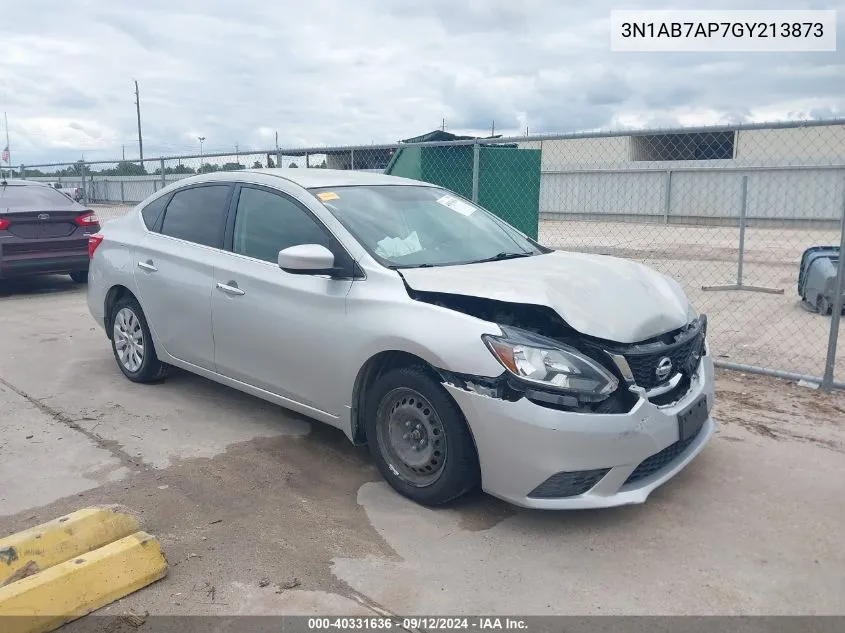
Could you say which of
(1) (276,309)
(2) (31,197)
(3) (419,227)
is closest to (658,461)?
(3) (419,227)

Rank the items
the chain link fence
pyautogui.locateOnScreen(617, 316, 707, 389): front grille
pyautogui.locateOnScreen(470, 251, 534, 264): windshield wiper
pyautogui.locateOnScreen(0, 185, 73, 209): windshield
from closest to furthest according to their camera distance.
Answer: pyautogui.locateOnScreen(617, 316, 707, 389): front grille, pyautogui.locateOnScreen(470, 251, 534, 264): windshield wiper, the chain link fence, pyautogui.locateOnScreen(0, 185, 73, 209): windshield

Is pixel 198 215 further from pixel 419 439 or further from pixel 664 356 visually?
pixel 664 356

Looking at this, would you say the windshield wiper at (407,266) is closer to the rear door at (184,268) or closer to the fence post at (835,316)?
the rear door at (184,268)

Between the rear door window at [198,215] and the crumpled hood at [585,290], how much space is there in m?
1.69

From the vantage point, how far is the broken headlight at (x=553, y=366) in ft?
10.9

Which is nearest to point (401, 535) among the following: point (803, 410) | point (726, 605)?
point (726, 605)

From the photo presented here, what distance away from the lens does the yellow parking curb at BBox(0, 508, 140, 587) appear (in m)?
2.99

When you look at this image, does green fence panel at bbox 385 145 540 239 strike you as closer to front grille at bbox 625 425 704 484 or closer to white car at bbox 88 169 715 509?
white car at bbox 88 169 715 509

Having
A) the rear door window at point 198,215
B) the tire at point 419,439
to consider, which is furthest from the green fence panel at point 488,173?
the tire at point 419,439

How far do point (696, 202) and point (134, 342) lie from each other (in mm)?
24465

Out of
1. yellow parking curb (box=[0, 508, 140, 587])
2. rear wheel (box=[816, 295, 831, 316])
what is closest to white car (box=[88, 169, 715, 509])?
yellow parking curb (box=[0, 508, 140, 587])

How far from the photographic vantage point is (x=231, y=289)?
4.61 metres

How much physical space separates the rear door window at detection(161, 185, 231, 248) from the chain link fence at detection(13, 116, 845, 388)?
256 centimetres

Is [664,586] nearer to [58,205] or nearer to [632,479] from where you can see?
[632,479]
